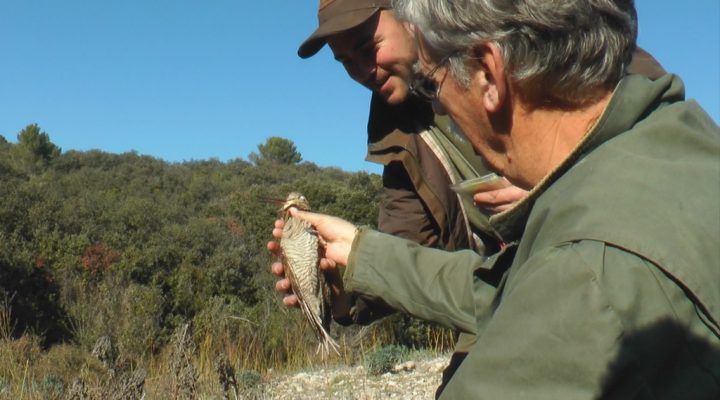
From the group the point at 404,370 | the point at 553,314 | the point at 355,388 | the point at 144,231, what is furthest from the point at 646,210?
the point at 144,231

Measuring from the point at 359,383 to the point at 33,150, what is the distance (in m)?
27.9

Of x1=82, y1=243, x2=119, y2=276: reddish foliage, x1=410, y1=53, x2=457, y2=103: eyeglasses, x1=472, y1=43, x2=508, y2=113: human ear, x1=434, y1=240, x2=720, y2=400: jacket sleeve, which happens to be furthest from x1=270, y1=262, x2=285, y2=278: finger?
x1=82, y1=243, x2=119, y2=276: reddish foliage

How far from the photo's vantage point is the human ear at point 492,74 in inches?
67.4

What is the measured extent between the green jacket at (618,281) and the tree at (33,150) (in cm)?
3110

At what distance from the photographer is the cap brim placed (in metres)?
3.41

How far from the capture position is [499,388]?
138cm

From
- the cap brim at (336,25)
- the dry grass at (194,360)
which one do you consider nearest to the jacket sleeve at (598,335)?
the cap brim at (336,25)

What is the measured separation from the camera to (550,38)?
66.1 inches

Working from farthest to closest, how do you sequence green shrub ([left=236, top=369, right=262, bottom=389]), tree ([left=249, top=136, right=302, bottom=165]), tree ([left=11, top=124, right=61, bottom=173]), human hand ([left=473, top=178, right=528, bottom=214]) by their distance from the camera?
tree ([left=249, top=136, right=302, bottom=165]), tree ([left=11, top=124, right=61, bottom=173]), green shrub ([left=236, top=369, right=262, bottom=389]), human hand ([left=473, top=178, right=528, bottom=214])

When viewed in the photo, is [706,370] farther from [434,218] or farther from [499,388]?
[434,218]

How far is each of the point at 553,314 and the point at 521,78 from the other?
1.70 ft

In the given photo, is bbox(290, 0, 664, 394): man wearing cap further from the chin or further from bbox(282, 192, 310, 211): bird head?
bbox(282, 192, 310, 211): bird head

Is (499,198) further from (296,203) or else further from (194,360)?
(194,360)

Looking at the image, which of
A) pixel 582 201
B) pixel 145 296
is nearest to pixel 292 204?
pixel 582 201
